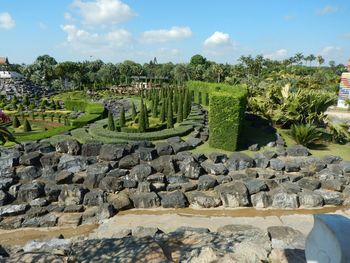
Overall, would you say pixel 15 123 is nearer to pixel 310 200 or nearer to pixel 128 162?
pixel 128 162

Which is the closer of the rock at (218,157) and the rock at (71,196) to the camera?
the rock at (71,196)

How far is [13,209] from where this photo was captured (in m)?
9.97

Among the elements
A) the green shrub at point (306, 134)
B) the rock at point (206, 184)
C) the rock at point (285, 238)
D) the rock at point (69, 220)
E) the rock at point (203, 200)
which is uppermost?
the green shrub at point (306, 134)

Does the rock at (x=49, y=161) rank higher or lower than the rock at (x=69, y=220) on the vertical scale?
higher

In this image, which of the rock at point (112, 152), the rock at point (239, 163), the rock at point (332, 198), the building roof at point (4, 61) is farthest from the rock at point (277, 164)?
the building roof at point (4, 61)

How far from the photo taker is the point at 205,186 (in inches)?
444

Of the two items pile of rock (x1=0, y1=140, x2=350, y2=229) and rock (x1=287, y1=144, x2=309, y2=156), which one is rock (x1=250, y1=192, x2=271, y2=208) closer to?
pile of rock (x1=0, y1=140, x2=350, y2=229)

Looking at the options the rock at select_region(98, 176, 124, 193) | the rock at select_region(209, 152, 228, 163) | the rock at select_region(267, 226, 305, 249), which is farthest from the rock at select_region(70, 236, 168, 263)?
the rock at select_region(209, 152, 228, 163)

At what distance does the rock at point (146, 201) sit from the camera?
10.3m

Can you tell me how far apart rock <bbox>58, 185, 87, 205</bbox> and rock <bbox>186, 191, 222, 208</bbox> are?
3.59 m

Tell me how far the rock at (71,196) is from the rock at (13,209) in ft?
3.65

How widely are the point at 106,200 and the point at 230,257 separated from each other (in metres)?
6.05

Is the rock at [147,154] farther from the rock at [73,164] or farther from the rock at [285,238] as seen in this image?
the rock at [285,238]

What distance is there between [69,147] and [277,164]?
875 cm
